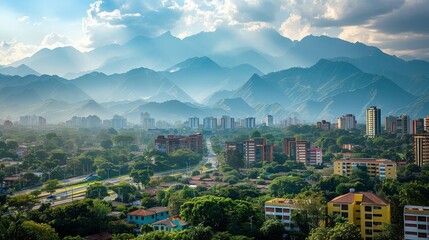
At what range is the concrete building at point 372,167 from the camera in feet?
77.8

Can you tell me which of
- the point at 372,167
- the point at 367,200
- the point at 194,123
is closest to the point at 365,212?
the point at 367,200

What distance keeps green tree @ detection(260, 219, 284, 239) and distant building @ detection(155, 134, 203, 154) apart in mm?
24171

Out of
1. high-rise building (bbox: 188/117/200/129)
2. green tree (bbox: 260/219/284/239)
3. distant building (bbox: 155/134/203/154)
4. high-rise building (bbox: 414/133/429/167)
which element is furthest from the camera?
high-rise building (bbox: 188/117/200/129)

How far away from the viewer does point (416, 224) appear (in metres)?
11.9

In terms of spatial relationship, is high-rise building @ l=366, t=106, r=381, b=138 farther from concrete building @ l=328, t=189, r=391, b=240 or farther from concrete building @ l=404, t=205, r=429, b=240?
concrete building @ l=404, t=205, r=429, b=240

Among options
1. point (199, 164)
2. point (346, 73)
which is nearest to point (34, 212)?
point (199, 164)

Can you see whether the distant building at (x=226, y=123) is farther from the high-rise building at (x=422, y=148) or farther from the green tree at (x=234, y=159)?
the high-rise building at (x=422, y=148)

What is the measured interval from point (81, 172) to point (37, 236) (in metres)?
17.6

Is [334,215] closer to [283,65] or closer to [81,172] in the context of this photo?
[81,172]

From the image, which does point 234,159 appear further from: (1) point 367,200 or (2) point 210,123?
(2) point 210,123

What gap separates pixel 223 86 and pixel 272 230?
176 m

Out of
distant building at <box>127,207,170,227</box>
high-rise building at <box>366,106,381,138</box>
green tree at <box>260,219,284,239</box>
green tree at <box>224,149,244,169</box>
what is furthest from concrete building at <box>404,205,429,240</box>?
high-rise building at <box>366,106,381,138</box>

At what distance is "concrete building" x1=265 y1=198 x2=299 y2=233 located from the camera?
14.4 m

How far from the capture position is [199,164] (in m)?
34.2
